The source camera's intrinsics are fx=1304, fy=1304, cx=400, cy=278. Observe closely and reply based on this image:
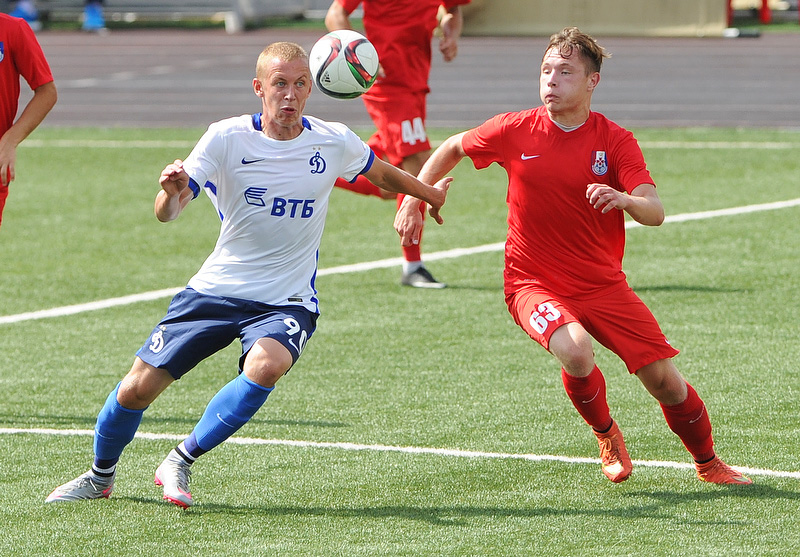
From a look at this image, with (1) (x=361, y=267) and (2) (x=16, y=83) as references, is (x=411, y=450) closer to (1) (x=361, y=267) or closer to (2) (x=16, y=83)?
(2) (x=16, y=83)

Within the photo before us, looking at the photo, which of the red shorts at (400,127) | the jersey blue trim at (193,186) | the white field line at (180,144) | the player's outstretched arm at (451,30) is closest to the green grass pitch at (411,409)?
the red shorts at (400,127)

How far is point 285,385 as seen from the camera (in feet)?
24.2

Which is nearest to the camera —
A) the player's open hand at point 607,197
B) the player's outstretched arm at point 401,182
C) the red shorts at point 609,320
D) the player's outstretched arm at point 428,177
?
the player's open hand at point 607,197

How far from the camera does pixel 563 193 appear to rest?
18.4ft

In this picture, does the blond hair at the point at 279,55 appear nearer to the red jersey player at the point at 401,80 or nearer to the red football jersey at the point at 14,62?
the red football jersey at the point at 14,62

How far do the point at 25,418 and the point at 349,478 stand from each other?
79.3 inches

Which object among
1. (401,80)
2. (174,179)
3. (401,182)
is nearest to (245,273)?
(174,179)

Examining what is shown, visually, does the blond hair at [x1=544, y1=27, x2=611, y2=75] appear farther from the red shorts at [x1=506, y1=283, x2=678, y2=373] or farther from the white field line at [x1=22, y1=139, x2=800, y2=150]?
the white field line at [x1=22, y1=139, x2=800, y2=150]

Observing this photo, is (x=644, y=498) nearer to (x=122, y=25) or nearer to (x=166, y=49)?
(x=166, y=49)

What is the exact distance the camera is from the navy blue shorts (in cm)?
525

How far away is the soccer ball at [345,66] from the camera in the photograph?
6496 millimetres

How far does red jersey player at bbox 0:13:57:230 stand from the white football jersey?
1510 mm

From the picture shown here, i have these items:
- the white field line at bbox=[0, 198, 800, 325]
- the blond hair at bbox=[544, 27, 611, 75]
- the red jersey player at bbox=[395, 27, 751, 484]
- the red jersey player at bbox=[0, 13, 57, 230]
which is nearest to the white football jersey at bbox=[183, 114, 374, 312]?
the red jersey player at bbox=[395, 27, 751, 484]

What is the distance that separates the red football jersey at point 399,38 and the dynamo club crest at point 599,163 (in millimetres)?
4819
